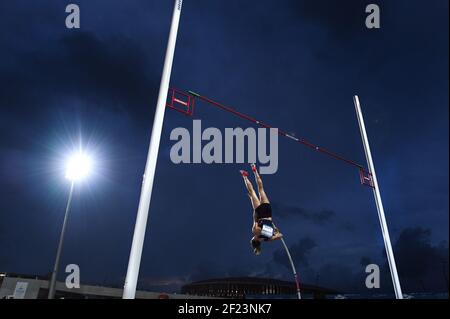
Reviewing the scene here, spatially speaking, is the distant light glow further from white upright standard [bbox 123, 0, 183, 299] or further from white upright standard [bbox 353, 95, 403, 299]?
white upright standard [bbox 353, 95, 403, 299]

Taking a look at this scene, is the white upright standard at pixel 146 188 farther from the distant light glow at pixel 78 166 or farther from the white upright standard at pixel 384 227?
the white upright standard at pixel 384 227

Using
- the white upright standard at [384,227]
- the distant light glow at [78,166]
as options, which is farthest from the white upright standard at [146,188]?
the white upright standard at [384,227]

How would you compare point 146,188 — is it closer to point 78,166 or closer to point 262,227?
point 262,227

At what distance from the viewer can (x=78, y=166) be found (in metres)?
10.5

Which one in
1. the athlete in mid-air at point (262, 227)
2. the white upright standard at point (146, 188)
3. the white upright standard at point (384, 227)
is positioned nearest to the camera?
the white upright standard at point (146, 188)

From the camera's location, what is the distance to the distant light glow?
10.1 metres

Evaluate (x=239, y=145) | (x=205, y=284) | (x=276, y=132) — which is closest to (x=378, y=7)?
(x=276, y=132)

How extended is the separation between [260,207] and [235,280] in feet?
174

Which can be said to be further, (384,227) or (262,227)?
(384,227)

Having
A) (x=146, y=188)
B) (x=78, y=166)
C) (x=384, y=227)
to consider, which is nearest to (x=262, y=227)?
(x=146, y=188)

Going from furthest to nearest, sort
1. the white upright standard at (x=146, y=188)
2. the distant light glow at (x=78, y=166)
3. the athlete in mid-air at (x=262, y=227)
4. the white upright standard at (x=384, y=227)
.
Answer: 1. the distant light glow at (x=78, y=166)
2. the white upright standard at (x=384, y=227)
3. the athlete in mid-air at (x=262, y=227)
4. the white upright standard at (x=146, y=188)

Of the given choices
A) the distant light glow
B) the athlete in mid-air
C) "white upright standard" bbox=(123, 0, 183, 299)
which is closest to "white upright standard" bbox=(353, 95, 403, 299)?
the athlete in mid-air

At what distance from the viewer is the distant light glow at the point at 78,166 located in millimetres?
10122
